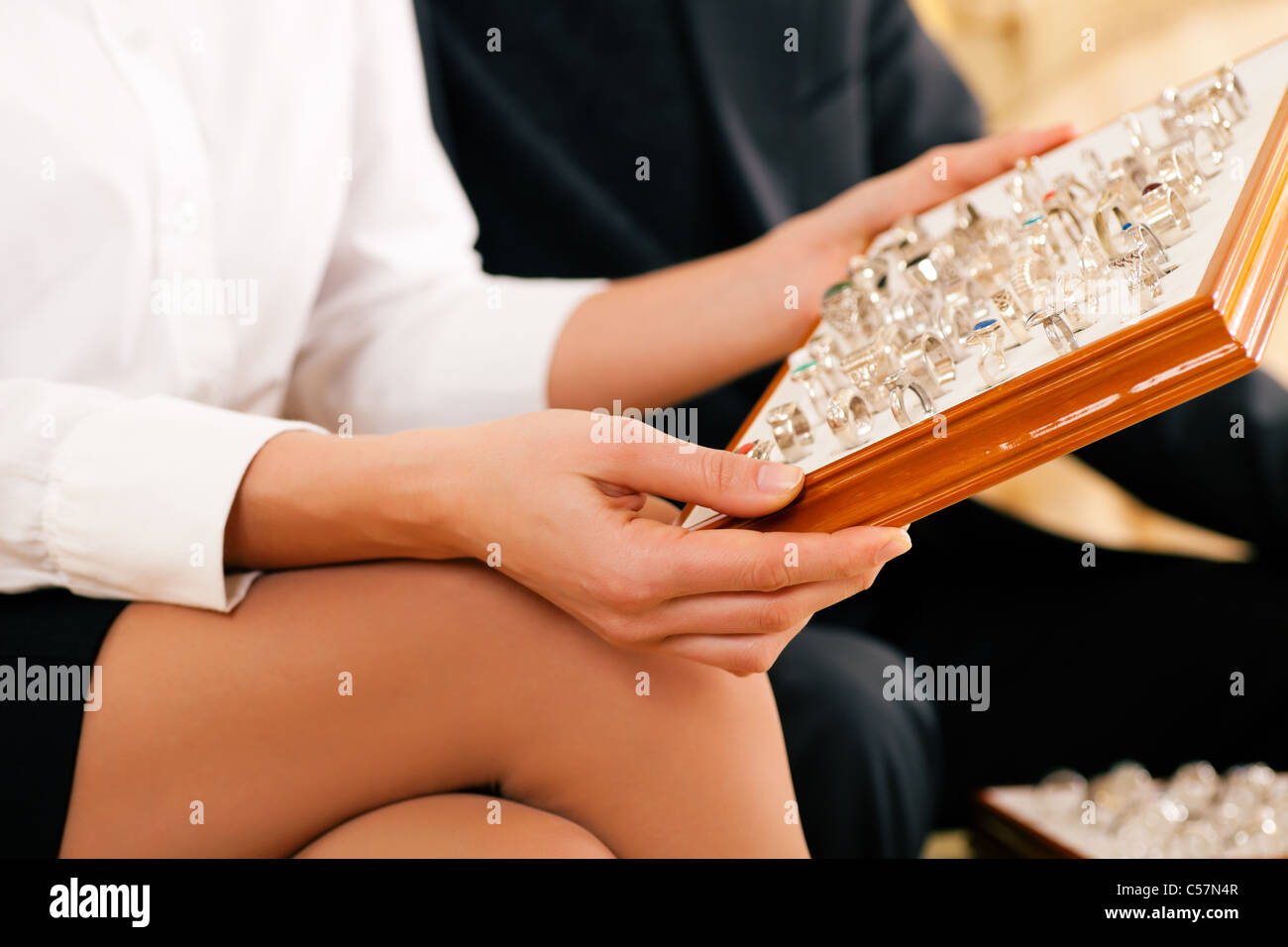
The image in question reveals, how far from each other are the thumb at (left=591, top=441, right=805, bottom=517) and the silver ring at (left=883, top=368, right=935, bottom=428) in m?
0.04

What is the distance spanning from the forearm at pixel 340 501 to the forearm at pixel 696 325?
0.77ft

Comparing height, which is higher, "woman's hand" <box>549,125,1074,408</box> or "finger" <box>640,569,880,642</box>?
"woman's hand" <box>549,125,1074,408</box>

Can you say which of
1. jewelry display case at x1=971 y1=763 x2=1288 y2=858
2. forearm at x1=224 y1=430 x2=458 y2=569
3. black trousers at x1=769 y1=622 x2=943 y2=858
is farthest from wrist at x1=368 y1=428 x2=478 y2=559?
jewelry display case at x1=971 y1=763 x2=1288 y2=858

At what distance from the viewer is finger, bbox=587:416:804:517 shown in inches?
13.3

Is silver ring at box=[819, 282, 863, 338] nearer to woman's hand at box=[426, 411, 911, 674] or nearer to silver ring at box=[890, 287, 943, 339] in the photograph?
silver ring at box=[890, 287, 943, 339]

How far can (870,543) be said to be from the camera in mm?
323

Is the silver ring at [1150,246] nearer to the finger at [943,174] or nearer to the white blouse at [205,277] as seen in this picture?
the finger at [943,174]

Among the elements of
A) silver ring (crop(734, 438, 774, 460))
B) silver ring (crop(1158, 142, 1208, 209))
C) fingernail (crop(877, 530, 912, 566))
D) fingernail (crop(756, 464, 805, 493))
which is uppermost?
silver ring (crop(1158, 142, 1208, 209))

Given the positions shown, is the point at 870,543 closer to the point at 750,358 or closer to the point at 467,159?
the point at 750,358

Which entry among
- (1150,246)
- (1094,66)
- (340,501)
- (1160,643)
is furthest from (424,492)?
(1094,66)

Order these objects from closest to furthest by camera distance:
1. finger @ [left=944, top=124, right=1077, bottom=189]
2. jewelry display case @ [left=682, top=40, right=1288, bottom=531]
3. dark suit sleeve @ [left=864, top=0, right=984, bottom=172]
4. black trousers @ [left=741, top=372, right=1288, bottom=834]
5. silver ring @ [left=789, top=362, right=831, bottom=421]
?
jewelry display case @ [left=682, top=40, right=1288, bottom=531]
silver ring @ [left=789, top=362, right=831, bottom=421]
finger @ [left=944, top=124, right=1077, bottom=189]
black trousers @ [left=741, top=372, right=1288, bottom=834]
dark suit sleeve @ [left=864, top=0, right=984, bottom=172]

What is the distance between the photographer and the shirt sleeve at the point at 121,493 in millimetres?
401

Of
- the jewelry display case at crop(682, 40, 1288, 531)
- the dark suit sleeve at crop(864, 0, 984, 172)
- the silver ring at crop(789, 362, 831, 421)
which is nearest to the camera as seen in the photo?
the jewelry display case at crop(682, 40, 1288, 531)

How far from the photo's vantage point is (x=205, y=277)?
0.54m
